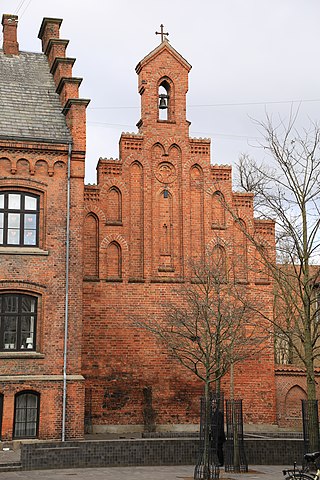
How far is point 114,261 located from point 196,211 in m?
3.78

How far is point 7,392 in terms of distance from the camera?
21.5 metres

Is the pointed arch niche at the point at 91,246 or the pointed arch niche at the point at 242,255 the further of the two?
the pointed arch niche at the point at 242,255

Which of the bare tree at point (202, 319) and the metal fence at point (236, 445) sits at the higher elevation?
the bare tree at point (202, 319)

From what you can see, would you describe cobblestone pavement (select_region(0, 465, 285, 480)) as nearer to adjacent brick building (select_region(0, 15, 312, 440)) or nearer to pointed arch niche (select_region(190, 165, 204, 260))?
adjacent brick building (select_region(0, 15, 312, 440))

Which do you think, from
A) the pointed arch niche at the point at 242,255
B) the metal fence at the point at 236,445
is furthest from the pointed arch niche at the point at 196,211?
the metal fence at the point at 236,445

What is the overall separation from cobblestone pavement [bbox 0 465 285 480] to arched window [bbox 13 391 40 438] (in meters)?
4.05

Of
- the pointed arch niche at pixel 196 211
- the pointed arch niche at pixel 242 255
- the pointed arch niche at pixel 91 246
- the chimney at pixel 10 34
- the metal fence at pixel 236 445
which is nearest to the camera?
the metal fence at pixel 236 445

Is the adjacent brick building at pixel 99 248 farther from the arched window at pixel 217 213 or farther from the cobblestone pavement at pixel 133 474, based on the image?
the cobblestone pavement at pixel 133 474

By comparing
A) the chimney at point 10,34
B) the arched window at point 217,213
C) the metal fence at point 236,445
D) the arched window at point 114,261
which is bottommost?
the metal fence at point 236,445

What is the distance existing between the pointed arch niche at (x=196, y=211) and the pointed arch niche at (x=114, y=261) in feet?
9.16

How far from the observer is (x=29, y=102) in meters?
25.3

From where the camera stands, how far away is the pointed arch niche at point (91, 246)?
2572cm

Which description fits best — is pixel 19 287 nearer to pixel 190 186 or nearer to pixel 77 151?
pixel 77 151

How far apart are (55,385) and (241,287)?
28.1 feet
